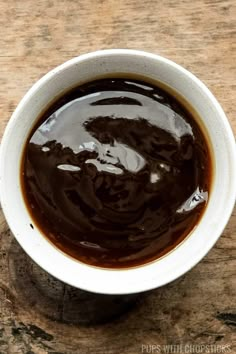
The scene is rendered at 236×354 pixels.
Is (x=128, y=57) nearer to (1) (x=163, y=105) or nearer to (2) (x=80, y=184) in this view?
(1) (x=163, y=105)

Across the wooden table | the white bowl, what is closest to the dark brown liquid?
the white bowl

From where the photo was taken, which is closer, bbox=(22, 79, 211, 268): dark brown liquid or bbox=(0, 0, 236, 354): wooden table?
bbox=(22, 79, 211, 268): dark brown liquid

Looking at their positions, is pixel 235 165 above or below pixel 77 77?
below

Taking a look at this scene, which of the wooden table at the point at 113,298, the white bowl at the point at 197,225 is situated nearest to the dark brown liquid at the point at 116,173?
the white bowl at the point at 197,225

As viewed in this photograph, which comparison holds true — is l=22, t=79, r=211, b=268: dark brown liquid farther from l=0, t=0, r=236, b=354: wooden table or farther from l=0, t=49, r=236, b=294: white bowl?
l=0, t=0, r=236, b=354: wooden table

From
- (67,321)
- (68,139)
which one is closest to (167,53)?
(68,139)

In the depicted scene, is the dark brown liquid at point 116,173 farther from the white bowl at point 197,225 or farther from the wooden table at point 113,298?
the wooden table at point 113,298
